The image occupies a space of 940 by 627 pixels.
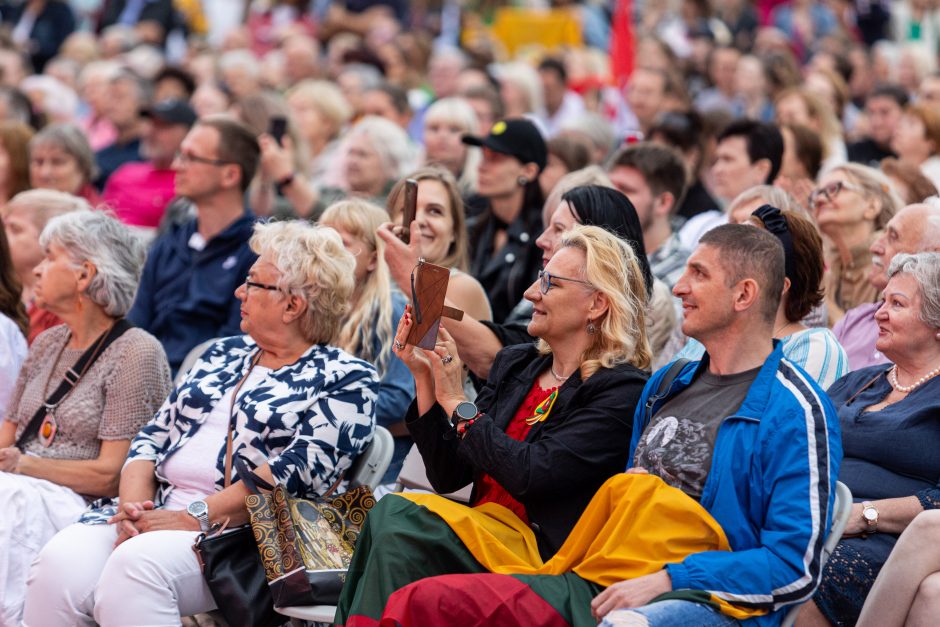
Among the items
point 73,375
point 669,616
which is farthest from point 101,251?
point 669,616

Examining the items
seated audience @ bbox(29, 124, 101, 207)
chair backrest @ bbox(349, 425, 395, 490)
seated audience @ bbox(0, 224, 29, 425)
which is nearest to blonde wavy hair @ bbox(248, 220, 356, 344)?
chair backrest @ bbox(349, 425, 395, 490)

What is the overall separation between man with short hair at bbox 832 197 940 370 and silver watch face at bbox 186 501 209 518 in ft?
7.79

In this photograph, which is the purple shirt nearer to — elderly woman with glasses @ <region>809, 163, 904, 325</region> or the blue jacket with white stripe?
elderly woman with glasses @ <region>809, 163, 904, 325</region>

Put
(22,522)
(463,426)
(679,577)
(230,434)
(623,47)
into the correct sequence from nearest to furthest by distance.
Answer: (679,577) < (463,426) < (230,434) < (22,522) < (623,47)

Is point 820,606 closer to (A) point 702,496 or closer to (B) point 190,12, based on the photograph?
(A) point 702,496

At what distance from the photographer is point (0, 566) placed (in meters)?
4.48

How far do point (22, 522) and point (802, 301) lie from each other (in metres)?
2.84

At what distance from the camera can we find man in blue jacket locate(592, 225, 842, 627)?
3.25 meters

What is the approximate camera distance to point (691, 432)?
357 cm

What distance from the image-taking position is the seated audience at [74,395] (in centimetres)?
457

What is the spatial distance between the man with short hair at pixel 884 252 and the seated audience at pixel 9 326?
3372 mm

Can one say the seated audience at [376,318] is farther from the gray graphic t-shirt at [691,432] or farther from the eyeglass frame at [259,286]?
the gray graphic t-shirt at [691,432]

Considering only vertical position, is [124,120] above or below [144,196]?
below

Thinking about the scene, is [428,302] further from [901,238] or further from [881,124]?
[881,124]
